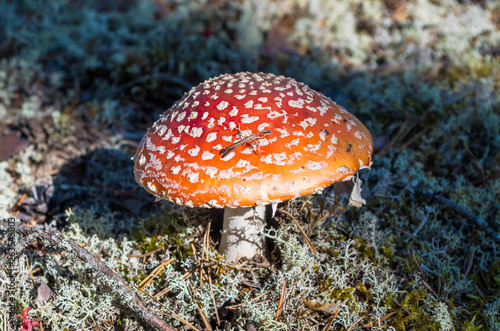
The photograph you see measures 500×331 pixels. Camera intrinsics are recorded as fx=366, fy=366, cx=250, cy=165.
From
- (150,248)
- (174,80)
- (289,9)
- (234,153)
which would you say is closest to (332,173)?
(234,153)

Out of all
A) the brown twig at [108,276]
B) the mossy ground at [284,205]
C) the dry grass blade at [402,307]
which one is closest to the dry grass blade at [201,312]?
the mossy ground at [284,205]

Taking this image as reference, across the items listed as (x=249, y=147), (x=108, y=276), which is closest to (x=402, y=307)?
(x=249, y=147)

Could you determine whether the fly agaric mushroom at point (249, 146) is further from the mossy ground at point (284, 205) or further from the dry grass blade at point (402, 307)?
the dry grass blade at point (402, 307)

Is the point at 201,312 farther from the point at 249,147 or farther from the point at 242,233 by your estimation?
the point at 249,147

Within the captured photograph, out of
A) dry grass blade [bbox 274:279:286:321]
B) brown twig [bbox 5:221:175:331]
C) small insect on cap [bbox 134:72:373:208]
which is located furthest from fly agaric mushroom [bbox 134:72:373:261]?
dry grass blade [bbox 274:279:286:321]

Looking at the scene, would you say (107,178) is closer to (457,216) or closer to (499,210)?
(457,216)

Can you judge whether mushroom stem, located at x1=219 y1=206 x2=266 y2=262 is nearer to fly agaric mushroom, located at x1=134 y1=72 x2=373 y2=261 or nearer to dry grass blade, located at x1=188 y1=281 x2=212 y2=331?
dry grass blade, located at x1=188 y1=281 x2=212 y2=331
